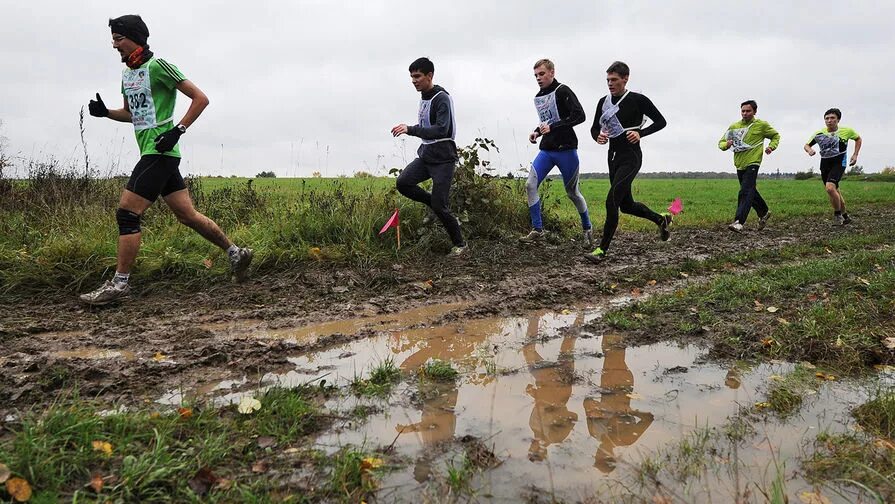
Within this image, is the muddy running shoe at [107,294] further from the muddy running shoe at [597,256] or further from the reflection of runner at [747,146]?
the reflection of runner at [747,146]

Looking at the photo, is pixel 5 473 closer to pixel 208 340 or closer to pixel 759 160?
pixel 208 340

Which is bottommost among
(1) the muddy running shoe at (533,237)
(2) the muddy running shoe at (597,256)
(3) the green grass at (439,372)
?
(3) the green grass at (439,372)

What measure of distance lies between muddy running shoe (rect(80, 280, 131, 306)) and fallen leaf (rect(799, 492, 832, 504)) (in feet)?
16.3

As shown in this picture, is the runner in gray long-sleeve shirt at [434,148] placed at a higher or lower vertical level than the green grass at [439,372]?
higher

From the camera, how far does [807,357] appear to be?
→ 10.8 feet

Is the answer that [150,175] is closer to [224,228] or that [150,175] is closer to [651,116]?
[224,228]

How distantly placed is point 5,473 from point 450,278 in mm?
4121

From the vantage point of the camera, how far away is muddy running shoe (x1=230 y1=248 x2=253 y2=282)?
17.6 ft

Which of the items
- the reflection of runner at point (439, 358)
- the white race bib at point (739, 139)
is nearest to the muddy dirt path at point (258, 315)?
the reflection of runner at point (439, 358)

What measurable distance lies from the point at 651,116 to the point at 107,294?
19.2 feet

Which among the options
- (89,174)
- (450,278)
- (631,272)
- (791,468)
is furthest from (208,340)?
(89,174)

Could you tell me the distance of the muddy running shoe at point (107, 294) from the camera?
15.3 ft

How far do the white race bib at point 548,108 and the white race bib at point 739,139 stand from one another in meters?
4.39

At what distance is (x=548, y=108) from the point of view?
702 centimetres
